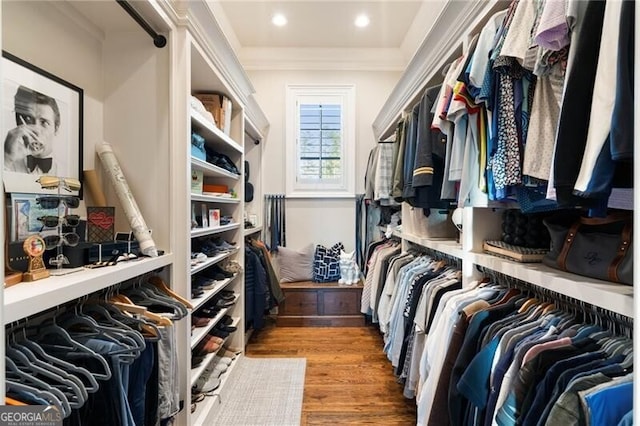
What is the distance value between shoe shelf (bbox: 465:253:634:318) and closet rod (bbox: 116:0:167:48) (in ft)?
5.62

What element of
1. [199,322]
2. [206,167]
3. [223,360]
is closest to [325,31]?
[206,167]

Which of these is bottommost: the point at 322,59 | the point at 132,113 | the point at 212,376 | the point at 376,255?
the point at 212,376

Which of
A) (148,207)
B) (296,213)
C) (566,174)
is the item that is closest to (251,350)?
(296,213)

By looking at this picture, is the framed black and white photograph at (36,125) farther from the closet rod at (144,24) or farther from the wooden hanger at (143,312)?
the wooden hanger at (143,312)

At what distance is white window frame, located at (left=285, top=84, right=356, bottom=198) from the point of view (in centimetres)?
397

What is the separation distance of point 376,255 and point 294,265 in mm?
1125

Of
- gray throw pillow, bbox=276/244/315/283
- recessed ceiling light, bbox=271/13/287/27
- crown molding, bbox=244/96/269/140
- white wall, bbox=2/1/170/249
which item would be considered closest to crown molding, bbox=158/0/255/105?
white wall, bbox=2/1/170/249

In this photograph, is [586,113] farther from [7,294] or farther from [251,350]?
[251,350]

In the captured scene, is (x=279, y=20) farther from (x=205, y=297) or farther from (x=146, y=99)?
(x=205, y=297)

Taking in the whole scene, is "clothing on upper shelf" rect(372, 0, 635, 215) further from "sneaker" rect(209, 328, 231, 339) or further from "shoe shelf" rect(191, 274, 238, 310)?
"sneaker" rect(209, 328, 231, 339)

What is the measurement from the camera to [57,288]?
2.99 ft

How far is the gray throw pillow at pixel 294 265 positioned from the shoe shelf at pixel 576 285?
2.59 meters

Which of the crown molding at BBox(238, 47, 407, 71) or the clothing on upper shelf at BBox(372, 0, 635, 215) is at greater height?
the crown molding at BBox(238, 47, 407, 71)

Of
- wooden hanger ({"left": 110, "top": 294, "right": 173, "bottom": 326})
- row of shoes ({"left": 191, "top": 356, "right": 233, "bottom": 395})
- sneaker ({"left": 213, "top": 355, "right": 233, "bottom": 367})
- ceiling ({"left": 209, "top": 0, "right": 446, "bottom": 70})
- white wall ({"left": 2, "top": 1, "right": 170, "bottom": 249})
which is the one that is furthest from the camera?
ceiling ({"left": 209, "top": 0, "right": 446, "bottom": 70})
